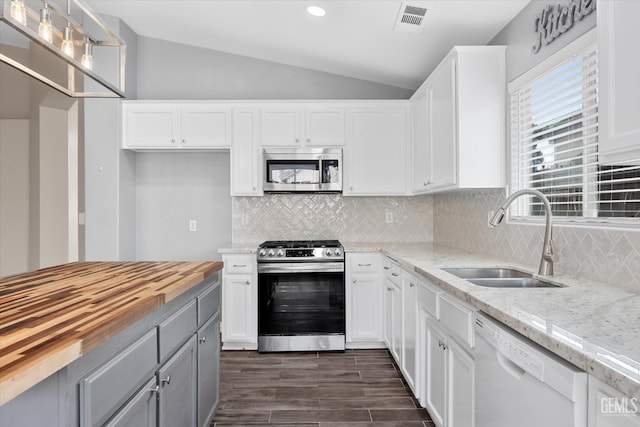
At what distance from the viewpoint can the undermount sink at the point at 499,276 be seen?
1909 mm

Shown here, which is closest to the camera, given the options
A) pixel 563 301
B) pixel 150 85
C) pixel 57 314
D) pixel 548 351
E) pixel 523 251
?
pixel 548 351

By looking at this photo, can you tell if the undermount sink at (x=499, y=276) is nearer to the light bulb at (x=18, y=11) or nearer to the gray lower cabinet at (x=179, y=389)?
the gray lower cabinet at (x=179, y=389)

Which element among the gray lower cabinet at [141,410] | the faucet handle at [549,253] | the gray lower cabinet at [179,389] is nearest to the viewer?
the gray lower cabinet at [141,410]

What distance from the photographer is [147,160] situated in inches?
158

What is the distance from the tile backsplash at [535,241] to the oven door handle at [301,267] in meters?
1.14

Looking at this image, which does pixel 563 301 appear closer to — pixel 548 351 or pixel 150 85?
pixel 548 351

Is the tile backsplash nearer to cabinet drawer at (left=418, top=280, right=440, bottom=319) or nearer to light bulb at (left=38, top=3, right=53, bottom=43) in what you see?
cabinet drawer at (left=418, top=280, right=440, bottom=319)

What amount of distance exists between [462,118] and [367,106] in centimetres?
137

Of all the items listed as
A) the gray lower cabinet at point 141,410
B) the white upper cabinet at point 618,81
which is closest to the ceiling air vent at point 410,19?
the white upper cabinet at point 618,81

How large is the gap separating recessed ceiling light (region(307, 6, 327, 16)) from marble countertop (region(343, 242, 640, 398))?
2.10 meters

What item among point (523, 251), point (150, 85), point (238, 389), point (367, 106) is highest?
point (150, 85)

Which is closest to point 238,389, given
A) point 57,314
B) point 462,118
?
point 57,314

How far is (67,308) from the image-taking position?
121cm

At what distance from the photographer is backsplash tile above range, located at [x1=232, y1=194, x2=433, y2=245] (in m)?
3.96
